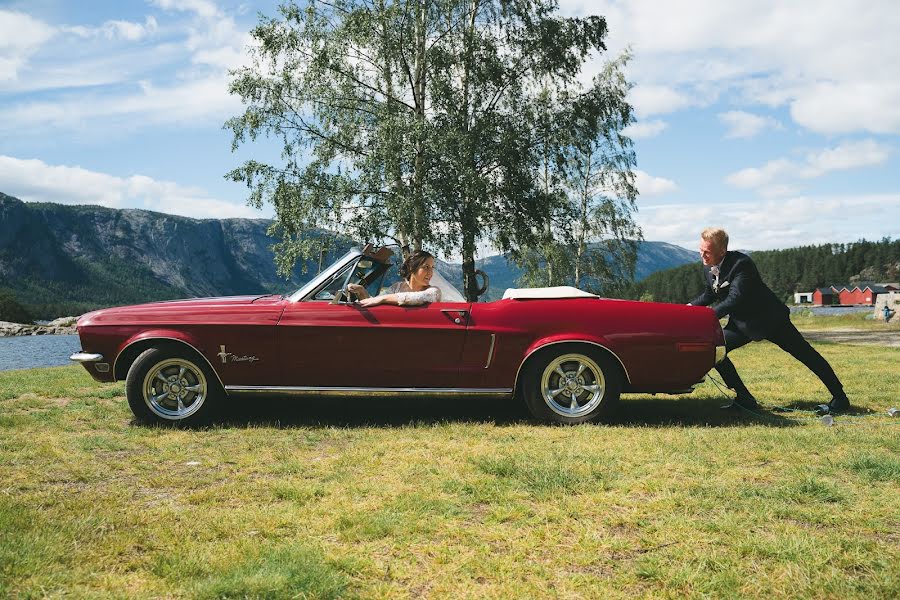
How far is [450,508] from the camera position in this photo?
3.53 meters

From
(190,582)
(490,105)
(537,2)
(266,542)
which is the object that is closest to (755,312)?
(266,542)

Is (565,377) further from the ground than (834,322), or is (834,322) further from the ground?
(565,377)

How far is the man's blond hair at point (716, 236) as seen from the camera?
21.7ft

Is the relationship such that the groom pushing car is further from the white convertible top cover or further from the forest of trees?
the forest of trees

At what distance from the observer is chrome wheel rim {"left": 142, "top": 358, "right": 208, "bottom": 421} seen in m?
5.86

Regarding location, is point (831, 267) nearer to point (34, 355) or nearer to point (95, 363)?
point (34, 355)

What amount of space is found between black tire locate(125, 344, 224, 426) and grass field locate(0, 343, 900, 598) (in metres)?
0.19

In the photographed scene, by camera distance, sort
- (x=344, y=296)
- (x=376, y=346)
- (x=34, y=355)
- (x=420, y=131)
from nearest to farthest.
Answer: (x=376, y=346), (x=344, y=296), (x=420, y=131), (x=34, y=355)

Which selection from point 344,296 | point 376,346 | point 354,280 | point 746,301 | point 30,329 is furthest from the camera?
point 30,329

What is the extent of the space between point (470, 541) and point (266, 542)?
0.90m

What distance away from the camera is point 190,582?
2621 millimetres

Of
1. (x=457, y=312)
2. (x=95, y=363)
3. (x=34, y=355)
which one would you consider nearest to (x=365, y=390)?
(x=457, y=312)

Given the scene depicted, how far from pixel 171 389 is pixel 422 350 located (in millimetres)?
2195

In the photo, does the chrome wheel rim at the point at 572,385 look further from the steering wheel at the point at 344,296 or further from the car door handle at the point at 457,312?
the steering wheel at the point at 344,296
